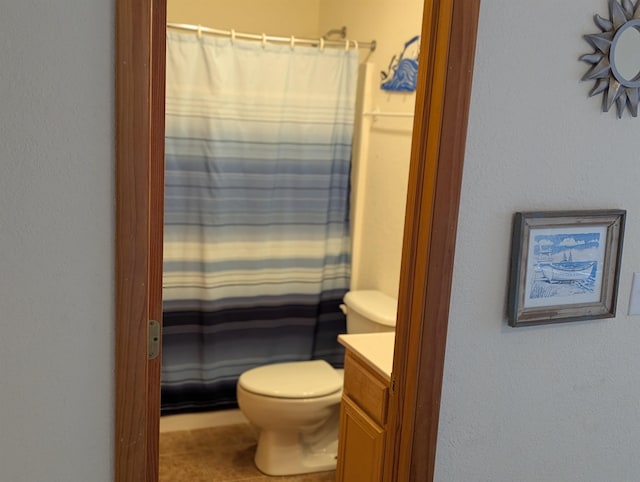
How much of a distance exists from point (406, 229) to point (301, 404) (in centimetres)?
144

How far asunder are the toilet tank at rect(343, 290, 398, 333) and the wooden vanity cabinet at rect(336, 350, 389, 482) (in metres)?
0.50

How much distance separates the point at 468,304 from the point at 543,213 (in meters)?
0.29

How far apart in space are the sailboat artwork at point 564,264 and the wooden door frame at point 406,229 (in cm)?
25

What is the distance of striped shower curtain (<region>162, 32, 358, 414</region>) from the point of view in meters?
3.09

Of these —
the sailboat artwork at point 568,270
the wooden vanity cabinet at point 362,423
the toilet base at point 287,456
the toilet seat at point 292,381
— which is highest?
the sailboat artwork at point 568,270

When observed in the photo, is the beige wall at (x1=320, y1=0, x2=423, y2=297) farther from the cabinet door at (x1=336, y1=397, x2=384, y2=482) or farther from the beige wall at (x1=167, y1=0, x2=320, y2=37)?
the cabinet door at (x1=336, y1=397, x2=384, y2=482)

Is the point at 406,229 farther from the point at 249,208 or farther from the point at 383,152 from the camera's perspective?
the point at 249,208

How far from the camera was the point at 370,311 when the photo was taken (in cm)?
292

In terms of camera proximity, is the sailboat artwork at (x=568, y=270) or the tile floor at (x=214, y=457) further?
the tile floor at (x=214, y=457)

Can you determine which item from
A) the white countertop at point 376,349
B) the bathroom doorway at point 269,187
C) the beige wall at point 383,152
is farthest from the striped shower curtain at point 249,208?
the white countertop at point 376,349

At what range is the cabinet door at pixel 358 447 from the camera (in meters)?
2.12

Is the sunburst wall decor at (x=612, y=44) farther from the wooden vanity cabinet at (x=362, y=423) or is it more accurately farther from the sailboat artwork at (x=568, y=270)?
the wooden vanity cabinet at (x=362, y=423)

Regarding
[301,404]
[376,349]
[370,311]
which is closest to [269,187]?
[370,311]

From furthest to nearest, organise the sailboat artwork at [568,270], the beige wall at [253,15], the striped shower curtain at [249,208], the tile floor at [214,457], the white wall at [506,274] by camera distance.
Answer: the beige wall at [253,15] → the striped shower curtain at [249,208] → the tile floor at [214,457] → the sailboat artwork at [568,270] → the white wall at [506,274]
